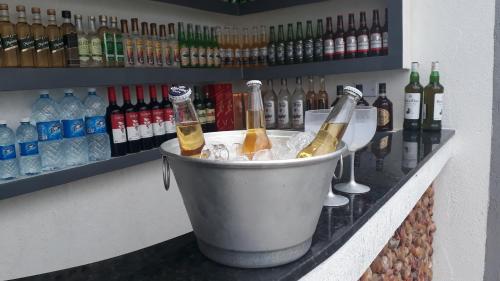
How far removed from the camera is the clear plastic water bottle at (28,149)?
4.23 feet

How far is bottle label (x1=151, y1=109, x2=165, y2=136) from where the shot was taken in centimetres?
172

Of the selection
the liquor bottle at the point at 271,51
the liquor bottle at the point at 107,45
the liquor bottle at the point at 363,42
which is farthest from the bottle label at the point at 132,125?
the liquor bottle at the point at 363,42

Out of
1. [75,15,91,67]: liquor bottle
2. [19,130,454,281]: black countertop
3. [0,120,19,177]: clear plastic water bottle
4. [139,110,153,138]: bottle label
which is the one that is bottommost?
[19,130,454,281]: black countertop

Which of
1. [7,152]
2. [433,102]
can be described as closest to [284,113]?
[433,102]

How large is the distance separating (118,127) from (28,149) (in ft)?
1.18

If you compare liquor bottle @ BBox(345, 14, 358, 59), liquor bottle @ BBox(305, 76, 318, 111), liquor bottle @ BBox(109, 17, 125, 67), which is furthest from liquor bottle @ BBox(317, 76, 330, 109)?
liquor bottle @ BBox(109, 17, 125, 67)

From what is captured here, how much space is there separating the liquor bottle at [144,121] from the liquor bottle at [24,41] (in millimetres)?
454

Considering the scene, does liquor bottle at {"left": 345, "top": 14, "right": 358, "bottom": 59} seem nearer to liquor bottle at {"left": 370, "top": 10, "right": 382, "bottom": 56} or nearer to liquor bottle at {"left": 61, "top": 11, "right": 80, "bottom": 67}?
liquor bottle at {"left": 370, "top": 10, "right": 382, "bottom": 56}

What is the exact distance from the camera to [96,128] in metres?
1.49

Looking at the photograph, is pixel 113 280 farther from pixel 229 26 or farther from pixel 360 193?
pixel 229 26

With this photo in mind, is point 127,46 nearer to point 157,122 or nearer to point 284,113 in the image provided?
point 157,122

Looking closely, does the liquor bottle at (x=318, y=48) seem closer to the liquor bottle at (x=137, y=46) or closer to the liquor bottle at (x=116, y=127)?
the liquor bottle at (x=137, y=46)

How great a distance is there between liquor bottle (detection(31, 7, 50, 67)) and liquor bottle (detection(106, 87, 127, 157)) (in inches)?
11.4

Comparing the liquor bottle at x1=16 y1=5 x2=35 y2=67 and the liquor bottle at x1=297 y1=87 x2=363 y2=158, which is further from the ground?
the liquor bottle at x1=16 y1=5 x2=35 y2=67
